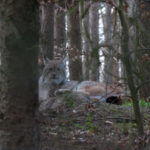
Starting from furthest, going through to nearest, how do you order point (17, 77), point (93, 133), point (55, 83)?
point (55, 83), point (93, 133), point (17, 77)

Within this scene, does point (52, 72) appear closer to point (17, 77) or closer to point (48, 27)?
point (48, 27)

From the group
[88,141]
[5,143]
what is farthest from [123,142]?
[5,143]

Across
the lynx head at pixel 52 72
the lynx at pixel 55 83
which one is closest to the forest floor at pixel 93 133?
the lynx at pixel 55 83

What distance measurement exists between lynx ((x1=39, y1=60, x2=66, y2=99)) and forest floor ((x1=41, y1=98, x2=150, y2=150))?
3.46m

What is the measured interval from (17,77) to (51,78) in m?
6.42

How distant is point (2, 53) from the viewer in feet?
10.8

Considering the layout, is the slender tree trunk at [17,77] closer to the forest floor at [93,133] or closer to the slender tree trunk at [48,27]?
the forest floor at [93,133]

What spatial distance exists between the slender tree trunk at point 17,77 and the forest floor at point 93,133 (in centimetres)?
80

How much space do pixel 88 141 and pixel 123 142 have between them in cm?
85

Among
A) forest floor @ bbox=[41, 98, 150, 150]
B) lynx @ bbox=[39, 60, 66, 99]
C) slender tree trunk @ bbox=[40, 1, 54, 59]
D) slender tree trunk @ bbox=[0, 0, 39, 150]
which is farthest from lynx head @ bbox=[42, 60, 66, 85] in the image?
slender tree trunk @ bbox=[0, 0, 39, 150]

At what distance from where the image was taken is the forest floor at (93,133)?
4.03 m

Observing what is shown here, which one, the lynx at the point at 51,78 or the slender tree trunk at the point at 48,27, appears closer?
the lynx at the point at 51,78

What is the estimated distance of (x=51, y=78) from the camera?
9.64 m

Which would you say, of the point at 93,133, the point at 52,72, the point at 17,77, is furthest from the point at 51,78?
the point at 17,77
